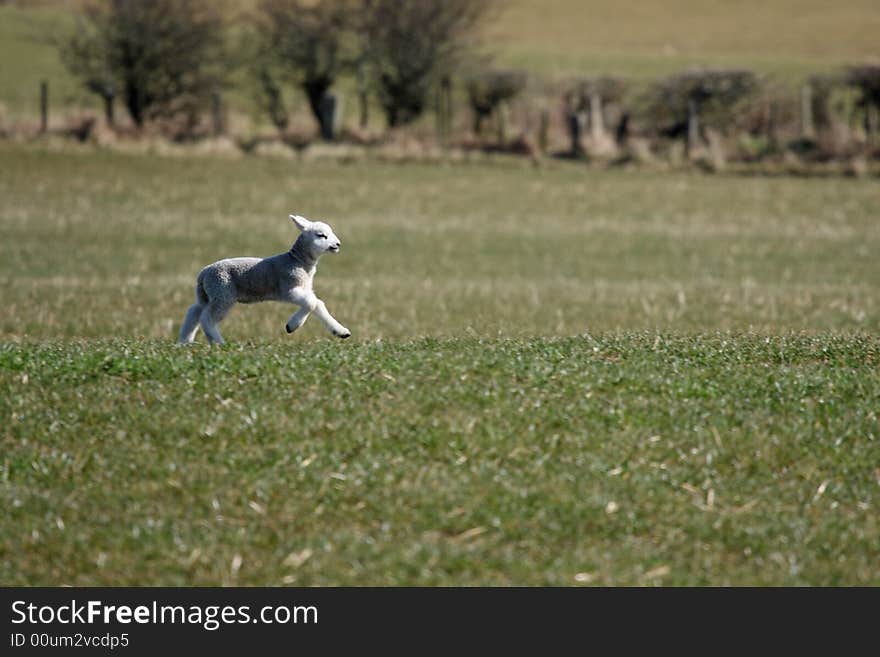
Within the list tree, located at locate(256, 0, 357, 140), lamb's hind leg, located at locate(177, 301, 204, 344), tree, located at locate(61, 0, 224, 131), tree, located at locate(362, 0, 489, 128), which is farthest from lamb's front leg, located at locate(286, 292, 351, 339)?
tree, located at locate(256, 0, 357, 140)

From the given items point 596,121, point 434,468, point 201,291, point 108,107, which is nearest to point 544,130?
point 596,121

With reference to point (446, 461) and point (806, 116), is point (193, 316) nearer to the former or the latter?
point (446, 461)

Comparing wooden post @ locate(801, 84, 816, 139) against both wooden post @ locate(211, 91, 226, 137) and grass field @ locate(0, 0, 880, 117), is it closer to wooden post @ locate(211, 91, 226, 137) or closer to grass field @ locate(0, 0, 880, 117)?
grass field @ locate(0, 0, 880, 117)

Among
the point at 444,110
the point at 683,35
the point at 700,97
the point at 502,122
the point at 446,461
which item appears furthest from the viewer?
the point at 683,35

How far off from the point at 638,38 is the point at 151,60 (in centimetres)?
5793

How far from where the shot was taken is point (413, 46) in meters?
50.1

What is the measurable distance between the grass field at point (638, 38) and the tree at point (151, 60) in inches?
266

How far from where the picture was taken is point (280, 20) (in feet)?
168

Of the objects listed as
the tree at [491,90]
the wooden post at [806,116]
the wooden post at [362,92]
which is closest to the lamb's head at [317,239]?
the wooden post at [806,116]

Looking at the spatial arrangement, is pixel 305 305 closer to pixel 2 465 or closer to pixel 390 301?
pixel 2 465

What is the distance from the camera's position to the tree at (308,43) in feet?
168

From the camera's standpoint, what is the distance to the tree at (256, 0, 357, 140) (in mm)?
51125

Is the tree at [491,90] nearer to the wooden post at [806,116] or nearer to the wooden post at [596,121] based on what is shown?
the wooden post at [596,121]
